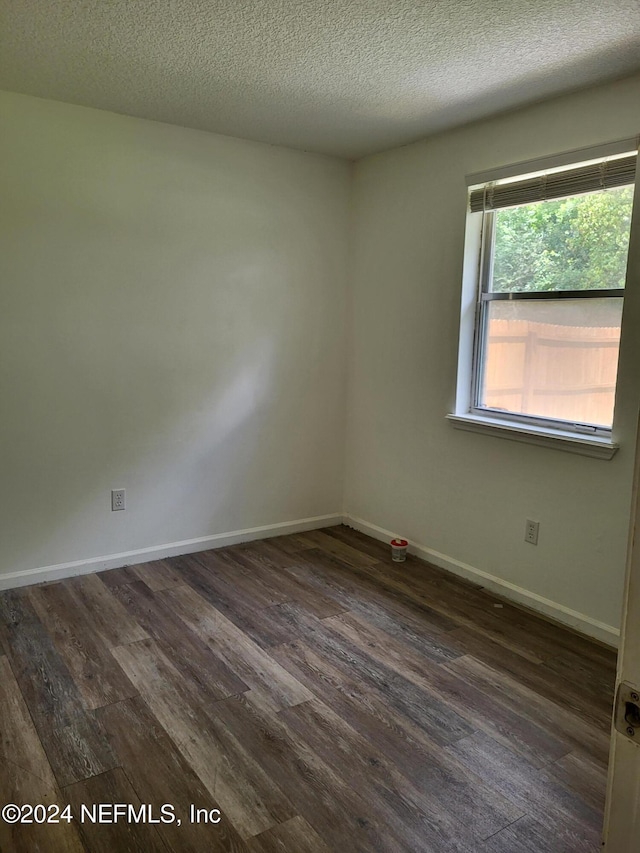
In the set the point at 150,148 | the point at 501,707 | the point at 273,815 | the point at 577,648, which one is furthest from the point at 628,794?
the point at 150,148

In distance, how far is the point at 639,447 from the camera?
65 cm

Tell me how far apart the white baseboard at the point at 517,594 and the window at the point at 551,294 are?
0.86 metres

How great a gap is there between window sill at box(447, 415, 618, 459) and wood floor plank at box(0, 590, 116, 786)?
7.50 ft

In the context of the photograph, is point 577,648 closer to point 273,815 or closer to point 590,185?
point 273,815

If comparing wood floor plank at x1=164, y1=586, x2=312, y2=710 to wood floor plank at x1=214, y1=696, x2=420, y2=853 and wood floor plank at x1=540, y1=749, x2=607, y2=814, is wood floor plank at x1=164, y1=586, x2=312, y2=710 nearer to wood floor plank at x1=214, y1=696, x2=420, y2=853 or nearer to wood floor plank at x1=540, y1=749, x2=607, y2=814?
wood floor plank at x1=214, y1=696, x2=420, y2=853

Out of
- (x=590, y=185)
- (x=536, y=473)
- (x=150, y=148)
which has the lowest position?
(x=536, y=473)

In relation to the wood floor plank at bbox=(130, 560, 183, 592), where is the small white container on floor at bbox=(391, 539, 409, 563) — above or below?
above

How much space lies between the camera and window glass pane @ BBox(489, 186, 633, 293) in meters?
2.82

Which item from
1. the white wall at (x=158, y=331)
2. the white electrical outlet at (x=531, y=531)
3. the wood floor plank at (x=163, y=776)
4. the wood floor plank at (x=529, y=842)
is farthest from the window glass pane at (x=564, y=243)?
the wood floor plank at (x=163, y=776)

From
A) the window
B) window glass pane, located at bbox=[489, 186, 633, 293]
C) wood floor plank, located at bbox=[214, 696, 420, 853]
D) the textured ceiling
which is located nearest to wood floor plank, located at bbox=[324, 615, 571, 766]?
wood floor plank, located at bbox=[214, 696, 420, 853]

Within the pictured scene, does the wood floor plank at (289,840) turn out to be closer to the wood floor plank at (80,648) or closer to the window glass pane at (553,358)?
the wood floor plank at (80,648)

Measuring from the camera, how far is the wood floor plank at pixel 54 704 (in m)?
2.04

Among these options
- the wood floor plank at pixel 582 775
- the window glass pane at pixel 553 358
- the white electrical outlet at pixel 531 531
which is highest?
the window glass pane at pixel 553 358

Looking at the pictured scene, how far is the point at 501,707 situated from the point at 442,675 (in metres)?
0.28
